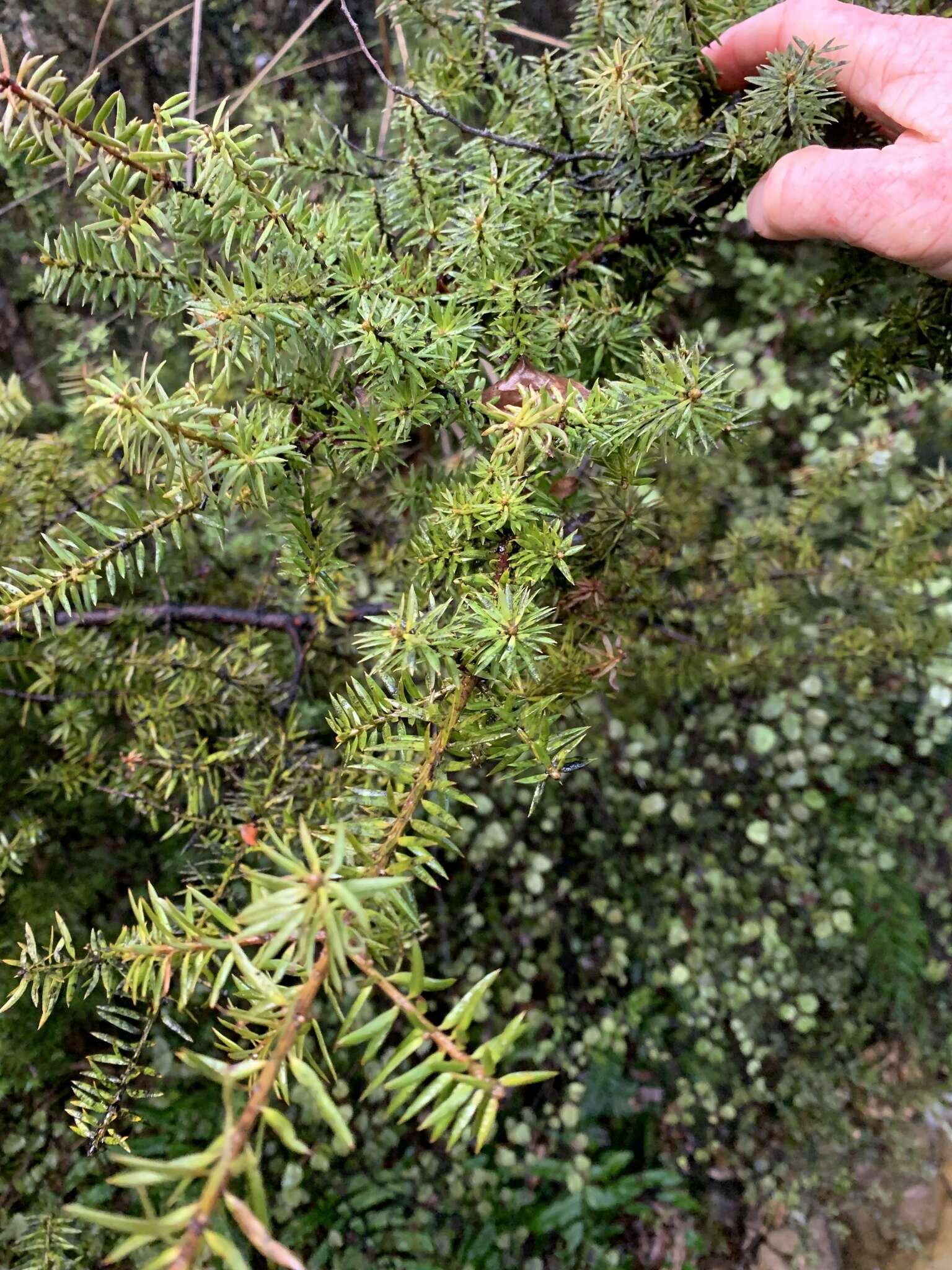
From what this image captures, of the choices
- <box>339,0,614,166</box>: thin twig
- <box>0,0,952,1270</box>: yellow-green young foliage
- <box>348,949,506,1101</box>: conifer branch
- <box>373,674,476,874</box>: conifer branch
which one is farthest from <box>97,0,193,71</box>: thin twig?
<box>348,949,506,1101</box>: conifer branch

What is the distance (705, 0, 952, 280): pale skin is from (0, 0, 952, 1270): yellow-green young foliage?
0.04 m

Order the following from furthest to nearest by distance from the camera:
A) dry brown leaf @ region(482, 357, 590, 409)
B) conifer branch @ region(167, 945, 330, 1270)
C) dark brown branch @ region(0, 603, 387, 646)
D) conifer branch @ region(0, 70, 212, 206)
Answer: dark brown branch @ region(0, 603, 387, 646) → dry brown leaf @ region(482, 357, 590, 409) → conifer branch @ region(0, 70, 212, 206) → conifer branch @ region(167, 945, 330, 1270)

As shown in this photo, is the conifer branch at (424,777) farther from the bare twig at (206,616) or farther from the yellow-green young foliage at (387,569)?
the bare twig at (206,616)

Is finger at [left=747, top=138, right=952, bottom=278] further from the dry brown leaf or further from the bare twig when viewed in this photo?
the bare twig

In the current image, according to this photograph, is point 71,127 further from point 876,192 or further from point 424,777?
point 876,192

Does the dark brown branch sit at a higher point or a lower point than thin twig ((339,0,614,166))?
lower

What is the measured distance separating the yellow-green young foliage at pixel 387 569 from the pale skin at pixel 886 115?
1.6 inches

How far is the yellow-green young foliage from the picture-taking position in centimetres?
52

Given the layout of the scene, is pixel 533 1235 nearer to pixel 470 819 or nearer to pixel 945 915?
pixel 470 819

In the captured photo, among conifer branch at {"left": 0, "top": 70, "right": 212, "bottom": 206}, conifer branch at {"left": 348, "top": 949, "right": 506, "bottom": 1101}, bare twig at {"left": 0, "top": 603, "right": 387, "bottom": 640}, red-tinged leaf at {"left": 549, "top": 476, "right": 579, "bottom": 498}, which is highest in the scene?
conifer branch at {"left": 0, "top": 70, "right": 212, "bottom": 206}

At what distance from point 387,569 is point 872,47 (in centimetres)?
90

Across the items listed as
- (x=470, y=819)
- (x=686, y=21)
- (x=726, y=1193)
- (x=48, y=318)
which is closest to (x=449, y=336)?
(x=686, y=21)

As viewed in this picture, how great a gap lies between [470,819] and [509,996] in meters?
0.47

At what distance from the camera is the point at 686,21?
72 centimetres
